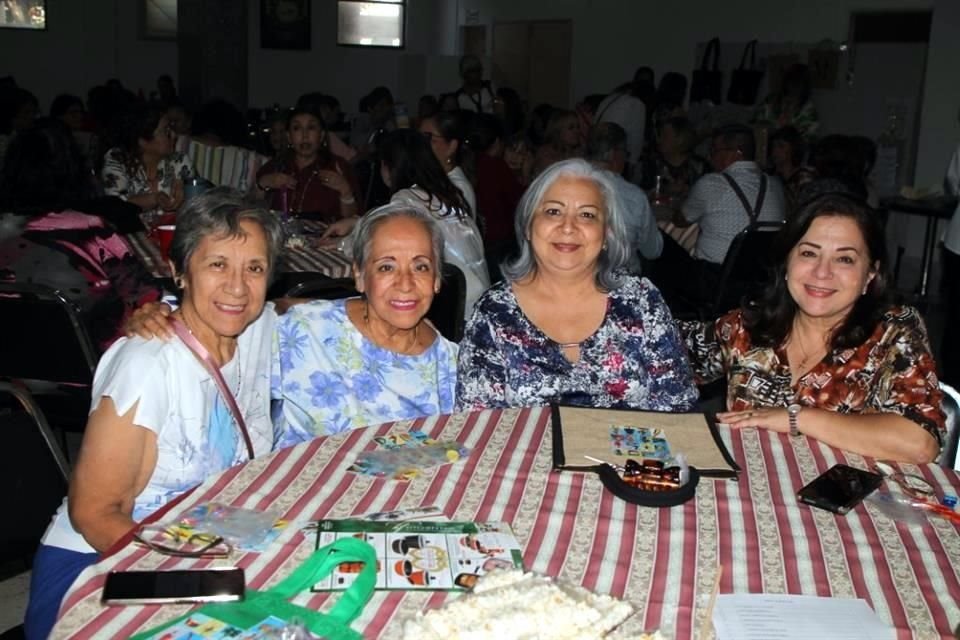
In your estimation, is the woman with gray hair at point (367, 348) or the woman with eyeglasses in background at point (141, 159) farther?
the woman with eyeglasses in background at point (141, 159)

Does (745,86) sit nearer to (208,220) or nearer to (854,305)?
(854,305)

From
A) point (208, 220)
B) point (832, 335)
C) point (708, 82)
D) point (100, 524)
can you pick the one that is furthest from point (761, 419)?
point (708, 82)

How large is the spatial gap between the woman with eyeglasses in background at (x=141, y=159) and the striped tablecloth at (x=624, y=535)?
366 centimetres

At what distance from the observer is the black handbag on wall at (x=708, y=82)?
11031 millimetres

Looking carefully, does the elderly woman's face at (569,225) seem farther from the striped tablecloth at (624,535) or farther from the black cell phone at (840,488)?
the black cell phone at (840,488)

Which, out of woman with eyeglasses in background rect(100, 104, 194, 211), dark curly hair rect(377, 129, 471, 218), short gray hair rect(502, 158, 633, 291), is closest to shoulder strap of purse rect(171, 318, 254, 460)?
short gray hair rect(502, 158, 633, 291)

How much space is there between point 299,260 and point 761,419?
230 centimetres

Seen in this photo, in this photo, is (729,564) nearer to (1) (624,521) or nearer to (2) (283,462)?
(1) (624,521)

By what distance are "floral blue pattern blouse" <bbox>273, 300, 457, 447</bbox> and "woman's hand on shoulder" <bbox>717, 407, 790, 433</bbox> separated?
32.7 inches

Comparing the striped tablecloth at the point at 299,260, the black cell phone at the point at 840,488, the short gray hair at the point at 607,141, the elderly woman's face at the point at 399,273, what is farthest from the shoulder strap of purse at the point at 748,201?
the black cell phone at the point at 840,488

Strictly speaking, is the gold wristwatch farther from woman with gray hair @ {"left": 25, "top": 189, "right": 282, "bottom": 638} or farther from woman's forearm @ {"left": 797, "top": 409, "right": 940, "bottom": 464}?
woman with gray hair @ {"left": 25, "top": 189, "right": 282, "bottom": 638}

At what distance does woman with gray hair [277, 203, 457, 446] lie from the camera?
2504mm

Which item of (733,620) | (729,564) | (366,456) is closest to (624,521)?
(729,564)

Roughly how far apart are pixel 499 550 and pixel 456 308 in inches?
73.4
